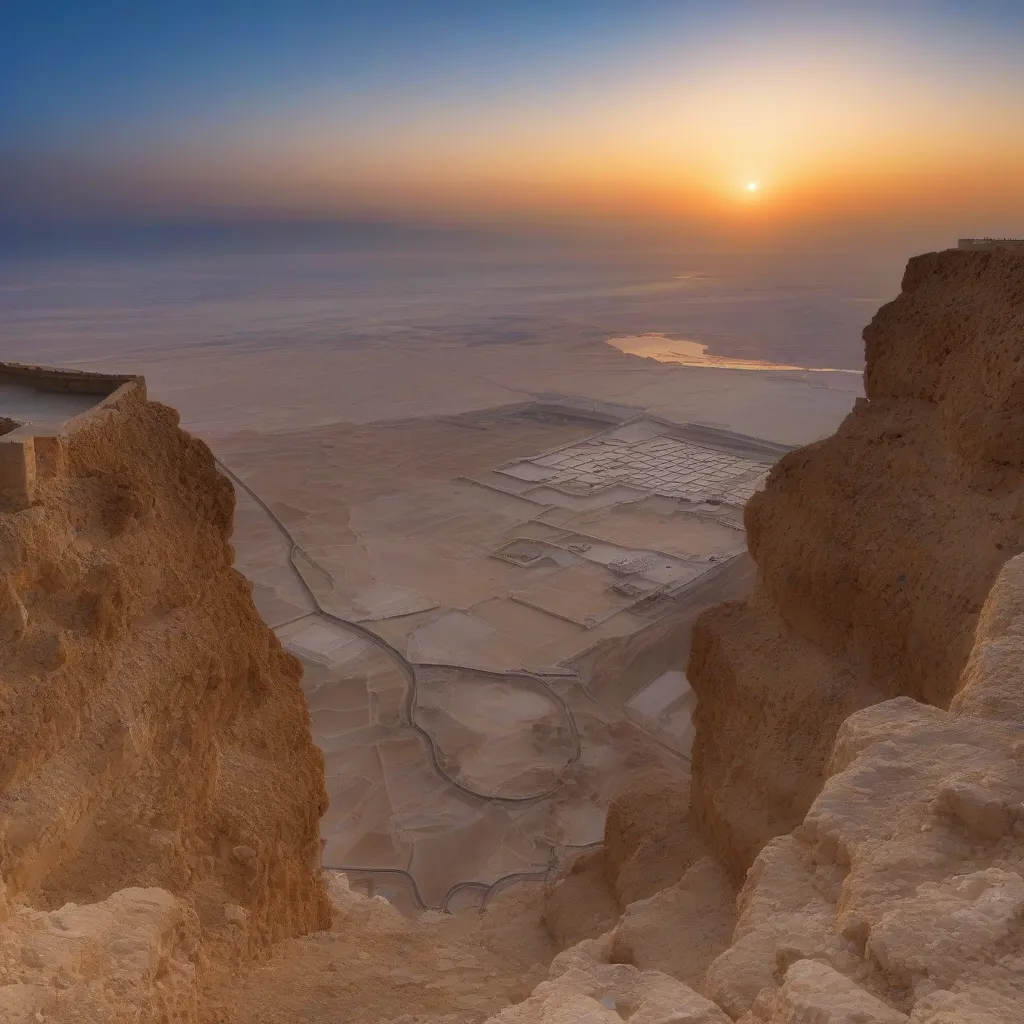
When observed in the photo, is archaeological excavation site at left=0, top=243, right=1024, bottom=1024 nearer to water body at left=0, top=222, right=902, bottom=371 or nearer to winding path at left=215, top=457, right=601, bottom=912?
winding path at left=215, top=457, right=601, bottom=912

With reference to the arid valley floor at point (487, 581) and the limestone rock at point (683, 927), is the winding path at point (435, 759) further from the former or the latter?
the limestone rock at point (683, 927)

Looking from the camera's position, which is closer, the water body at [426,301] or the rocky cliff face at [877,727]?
the rocky cliff face at [877,727]

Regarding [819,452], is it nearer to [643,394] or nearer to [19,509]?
[19,509]

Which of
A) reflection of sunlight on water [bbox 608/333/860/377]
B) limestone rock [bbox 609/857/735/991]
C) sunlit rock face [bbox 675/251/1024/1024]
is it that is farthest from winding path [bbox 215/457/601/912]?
reflection of sunlight on water [bbox 608/333/860/377]

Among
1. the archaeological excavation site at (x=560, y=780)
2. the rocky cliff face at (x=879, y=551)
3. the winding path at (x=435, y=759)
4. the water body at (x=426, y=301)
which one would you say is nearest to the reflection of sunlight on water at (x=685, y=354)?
the water body at (x=426, y=301)

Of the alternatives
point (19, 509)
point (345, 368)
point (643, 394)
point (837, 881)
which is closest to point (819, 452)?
point (837, 881)

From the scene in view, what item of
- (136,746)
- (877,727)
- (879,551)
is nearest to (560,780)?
(879,551)

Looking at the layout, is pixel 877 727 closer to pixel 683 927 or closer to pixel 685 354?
pixel 683 927
